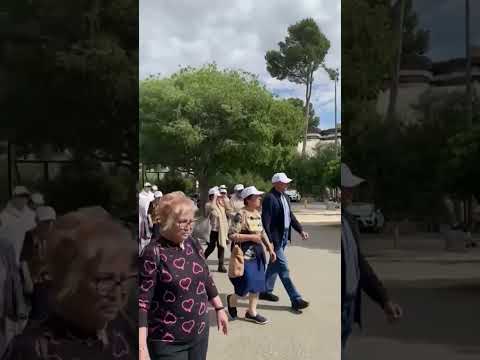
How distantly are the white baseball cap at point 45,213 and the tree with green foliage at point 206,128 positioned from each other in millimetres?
18254

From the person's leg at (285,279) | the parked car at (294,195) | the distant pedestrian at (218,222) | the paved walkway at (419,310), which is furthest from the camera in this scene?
the parked car at (294,195)

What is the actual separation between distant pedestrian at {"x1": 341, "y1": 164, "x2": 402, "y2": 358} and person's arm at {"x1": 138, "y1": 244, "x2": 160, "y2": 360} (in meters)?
→ 0.92

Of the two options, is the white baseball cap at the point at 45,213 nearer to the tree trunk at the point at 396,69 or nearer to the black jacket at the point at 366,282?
the black jacket at the point at 366,282

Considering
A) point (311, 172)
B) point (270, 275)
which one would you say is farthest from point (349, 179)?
point (311, 172)

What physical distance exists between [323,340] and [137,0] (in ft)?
12.0

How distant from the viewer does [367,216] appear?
111 inches

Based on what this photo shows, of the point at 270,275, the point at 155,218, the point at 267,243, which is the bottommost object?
the point at 270,275

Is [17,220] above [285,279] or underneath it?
above

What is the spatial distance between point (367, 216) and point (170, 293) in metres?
1.05

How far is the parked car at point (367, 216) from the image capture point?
9.22ft

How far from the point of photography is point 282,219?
650 centimetres

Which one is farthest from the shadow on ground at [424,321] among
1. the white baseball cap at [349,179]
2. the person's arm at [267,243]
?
the person's arm at [267,243]

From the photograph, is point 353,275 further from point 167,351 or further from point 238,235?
point 238,235

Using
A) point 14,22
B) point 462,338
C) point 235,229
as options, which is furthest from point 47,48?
point 235,229
